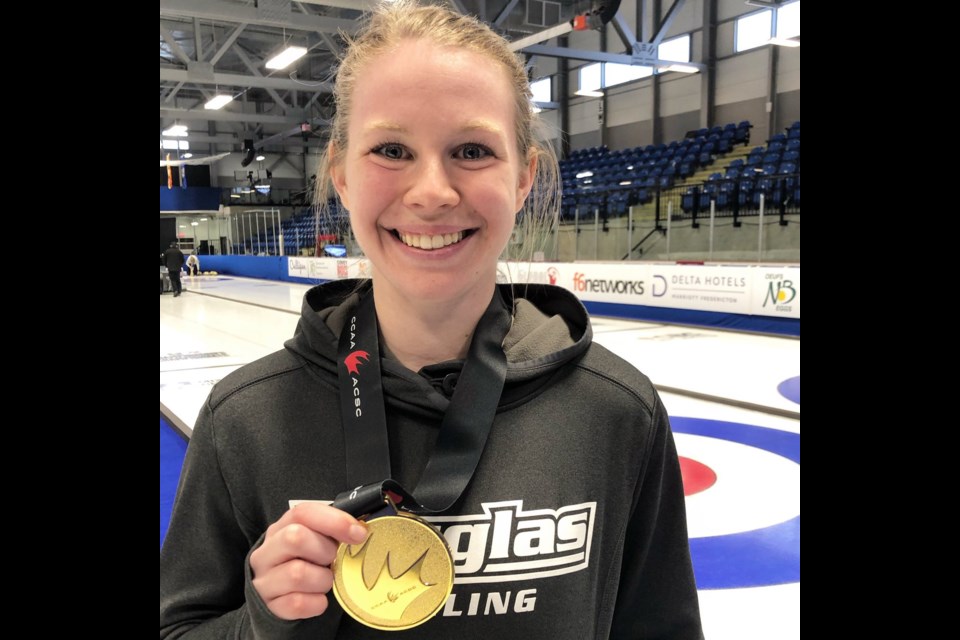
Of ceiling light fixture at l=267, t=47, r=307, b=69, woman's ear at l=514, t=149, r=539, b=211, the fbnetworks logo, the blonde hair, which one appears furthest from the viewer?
ceiling light fixture at l=267, t=47, r=307, b=69

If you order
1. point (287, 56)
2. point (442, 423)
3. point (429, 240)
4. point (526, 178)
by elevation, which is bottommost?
point (442, 423)

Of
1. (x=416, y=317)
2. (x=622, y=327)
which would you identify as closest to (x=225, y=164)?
(x=622, y=327)

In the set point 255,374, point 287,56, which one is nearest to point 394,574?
point 255,374

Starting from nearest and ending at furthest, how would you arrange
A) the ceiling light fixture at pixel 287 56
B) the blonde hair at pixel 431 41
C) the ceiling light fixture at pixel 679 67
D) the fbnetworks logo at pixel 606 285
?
the blonde hair at pixel 431 41, the fbnetworks logo at pixel 606 285, the ceiling light fixture at pixel 287 56, the ceiling light fixture at pixel 679 67

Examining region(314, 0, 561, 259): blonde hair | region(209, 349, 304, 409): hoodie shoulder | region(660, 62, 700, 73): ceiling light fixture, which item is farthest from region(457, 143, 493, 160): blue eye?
region(660, 62, 700, 73): ceiling light fixture

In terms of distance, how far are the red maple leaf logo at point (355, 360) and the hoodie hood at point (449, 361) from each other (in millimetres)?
24

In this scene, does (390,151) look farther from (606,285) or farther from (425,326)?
(606,285)

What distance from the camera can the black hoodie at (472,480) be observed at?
92cm

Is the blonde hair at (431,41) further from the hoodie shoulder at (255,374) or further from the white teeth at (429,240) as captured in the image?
the hoodie shoulder at (255,374)

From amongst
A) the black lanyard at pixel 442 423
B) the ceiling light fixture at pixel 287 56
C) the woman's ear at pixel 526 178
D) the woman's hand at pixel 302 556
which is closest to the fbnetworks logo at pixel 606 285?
the ceiling light fixture at pixel 287 56

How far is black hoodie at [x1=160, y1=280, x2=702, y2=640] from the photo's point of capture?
3.01 ft

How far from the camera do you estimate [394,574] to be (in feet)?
2.60

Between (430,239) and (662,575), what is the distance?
2.05ft

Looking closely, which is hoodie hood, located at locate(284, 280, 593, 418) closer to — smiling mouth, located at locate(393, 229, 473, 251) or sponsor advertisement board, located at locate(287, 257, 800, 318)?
smiling mouth, located at locate(393, 229, 473, 251)
